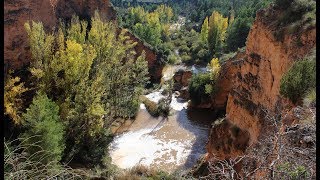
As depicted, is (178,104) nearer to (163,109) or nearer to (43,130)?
(163,109)

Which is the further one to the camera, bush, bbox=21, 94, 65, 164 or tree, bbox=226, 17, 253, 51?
tree, bbox=226, 17, 253, 51

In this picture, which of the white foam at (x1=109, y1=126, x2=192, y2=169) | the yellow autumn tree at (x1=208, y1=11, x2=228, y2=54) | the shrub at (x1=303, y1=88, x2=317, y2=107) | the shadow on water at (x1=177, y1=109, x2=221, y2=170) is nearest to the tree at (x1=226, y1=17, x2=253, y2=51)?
the yellow autumn tree at (x1=208, y1=11, x2=228, y2=54)

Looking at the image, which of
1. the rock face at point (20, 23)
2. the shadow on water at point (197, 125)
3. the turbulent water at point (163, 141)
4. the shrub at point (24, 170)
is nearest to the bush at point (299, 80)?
the shrub at point (24, 170)

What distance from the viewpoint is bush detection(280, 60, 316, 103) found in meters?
10.4

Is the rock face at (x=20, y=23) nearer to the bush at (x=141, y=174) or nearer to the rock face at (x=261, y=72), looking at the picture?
the bush at (x=141, y=174)

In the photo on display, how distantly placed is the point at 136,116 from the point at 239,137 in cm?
1822

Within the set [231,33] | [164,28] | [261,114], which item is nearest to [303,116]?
[261,114]

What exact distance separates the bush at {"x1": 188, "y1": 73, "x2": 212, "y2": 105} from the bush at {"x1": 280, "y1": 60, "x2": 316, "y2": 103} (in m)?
25.4

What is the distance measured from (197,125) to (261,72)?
18511 millimetres

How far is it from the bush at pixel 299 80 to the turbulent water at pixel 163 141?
16.4 meters

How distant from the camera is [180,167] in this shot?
26.7 metres

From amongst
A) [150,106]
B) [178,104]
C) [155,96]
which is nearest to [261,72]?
[150,106]

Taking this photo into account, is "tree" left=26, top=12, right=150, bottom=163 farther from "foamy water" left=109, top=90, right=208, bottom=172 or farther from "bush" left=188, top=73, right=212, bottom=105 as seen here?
"bush" left=188, top=73, right=212, bottom=105

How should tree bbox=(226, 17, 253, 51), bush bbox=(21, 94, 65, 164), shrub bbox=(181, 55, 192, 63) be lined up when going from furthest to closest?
1. shrub bbox=(181, 55, 192, 63)
2. tree bbox=(226, 17, 253, 51)
3. bush bbox=(21, 94, 65, 164)
